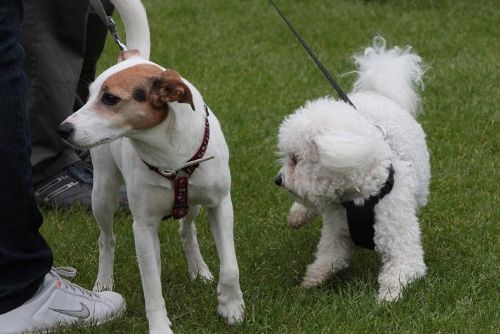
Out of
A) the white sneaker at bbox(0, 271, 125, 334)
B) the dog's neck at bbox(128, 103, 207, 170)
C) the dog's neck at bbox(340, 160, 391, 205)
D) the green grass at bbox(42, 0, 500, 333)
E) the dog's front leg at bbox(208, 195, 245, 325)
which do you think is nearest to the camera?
the dog's neck at bbox(128, 103, 207, 170)

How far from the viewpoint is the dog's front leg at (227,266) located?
3234 millimetres

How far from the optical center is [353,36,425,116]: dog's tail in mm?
4125

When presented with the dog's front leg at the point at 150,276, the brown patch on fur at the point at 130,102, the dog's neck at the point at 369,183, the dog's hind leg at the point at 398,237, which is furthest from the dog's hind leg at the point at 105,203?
the dog's hind leg at the point at 398,237

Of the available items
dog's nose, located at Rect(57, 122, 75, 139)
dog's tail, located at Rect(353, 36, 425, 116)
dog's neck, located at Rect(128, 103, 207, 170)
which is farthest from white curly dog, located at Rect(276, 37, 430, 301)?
dog's nose, located at Rect(57, 122, 75, 139)

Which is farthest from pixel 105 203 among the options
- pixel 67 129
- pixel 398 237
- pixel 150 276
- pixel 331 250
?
pixel 398 237

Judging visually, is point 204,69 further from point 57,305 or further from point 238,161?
point 57,305

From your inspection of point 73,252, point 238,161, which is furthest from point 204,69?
point 73,252

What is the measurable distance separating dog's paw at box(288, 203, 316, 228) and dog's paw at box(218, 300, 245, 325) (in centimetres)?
91

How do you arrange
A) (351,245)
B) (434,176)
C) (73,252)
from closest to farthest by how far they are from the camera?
(351,245), (73,252), (434,176)

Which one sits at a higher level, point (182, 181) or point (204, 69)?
point (182, 181)

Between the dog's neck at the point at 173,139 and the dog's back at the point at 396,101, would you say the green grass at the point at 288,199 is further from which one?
the dog's neck at the point at 173,139

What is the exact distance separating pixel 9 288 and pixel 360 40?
572 centimetres

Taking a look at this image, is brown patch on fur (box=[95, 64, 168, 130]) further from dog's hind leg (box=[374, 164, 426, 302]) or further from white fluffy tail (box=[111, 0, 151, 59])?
dog's hind leg (box=[374, 164, 426, 302])

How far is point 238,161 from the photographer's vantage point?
205 inches
